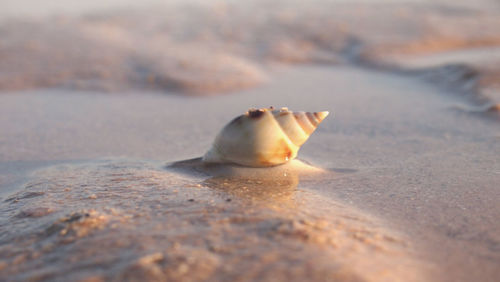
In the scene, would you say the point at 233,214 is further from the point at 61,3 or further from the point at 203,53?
the point at 61,3

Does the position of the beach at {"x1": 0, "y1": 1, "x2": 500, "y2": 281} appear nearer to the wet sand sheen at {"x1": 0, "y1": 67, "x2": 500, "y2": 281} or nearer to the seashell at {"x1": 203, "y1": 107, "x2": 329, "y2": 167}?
the wet sand sheen at {"x1": 0, "y1": 67, "x2": 500, "y2": 281}

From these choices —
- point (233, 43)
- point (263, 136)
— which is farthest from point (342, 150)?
point (233, 43)

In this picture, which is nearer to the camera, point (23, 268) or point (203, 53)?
point (23, 268)

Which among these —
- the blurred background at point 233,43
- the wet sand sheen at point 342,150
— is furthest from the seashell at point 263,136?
the blurred background at point 233,43

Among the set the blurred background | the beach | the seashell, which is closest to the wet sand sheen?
the beach

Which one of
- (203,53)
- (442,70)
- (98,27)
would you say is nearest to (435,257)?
(442,70)
